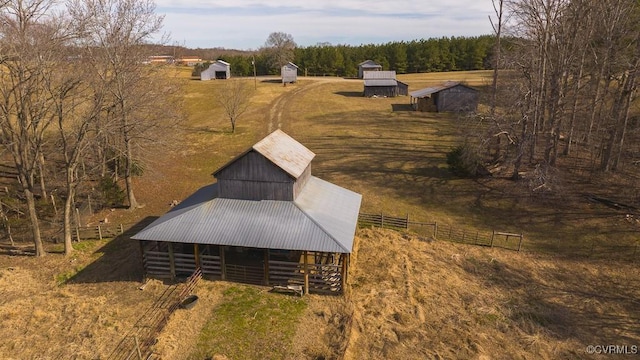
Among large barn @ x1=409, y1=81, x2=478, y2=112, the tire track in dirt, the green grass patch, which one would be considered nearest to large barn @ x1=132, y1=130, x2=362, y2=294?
the green grass patch

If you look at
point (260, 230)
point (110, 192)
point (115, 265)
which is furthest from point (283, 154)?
point (110, 192)

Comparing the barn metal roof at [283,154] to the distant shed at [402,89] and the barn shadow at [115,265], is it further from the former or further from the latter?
the distant shed at [402,89]

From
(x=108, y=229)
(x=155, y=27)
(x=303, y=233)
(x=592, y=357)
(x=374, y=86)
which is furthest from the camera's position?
(x=374, y=86)

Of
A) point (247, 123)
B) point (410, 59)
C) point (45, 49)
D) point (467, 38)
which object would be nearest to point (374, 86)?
point (247, 123)

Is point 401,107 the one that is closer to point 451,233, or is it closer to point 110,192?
point 451,233

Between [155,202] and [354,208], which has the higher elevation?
[354,208]

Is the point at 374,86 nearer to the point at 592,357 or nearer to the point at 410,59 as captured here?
the point at 410,59

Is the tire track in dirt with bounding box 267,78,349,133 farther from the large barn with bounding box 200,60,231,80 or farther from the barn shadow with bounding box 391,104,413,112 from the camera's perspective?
the large barn with bounding box 200,60,231,80
